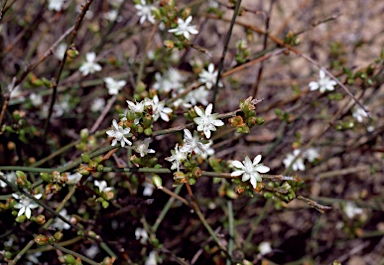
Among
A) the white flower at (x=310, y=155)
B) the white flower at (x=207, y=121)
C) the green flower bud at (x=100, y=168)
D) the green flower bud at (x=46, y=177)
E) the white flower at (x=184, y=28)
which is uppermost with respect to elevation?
the white flower at (x=184, y=28)

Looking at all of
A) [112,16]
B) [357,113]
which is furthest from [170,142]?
[357,113]

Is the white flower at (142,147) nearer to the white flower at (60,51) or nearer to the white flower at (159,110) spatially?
the white flower at (159,110)

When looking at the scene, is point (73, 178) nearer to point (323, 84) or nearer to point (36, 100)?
point (36, 100)

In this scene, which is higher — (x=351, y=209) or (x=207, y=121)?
(x=207, y=121)

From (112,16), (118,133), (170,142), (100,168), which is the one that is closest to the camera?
(118,133)

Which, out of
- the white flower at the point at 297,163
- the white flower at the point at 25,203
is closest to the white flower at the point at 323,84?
the white flower at the point at 297,163

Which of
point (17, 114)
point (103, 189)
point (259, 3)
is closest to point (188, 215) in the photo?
point (103, 189)

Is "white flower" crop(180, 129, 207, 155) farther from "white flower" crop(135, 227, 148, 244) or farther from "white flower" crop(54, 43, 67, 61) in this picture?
"white flower" crop(54, 43, 67, 61)
